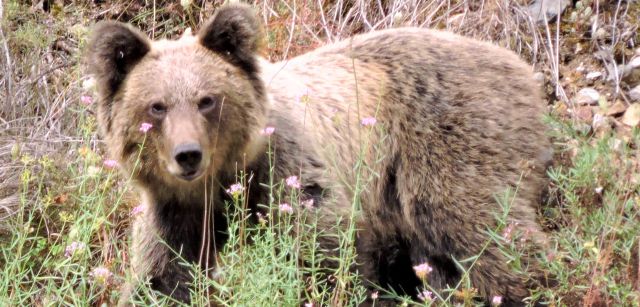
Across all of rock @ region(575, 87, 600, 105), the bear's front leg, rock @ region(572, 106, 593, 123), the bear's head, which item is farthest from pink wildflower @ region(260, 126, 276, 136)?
rock @ region(575, 87, 600, 105)

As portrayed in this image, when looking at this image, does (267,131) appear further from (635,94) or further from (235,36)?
(635,94)

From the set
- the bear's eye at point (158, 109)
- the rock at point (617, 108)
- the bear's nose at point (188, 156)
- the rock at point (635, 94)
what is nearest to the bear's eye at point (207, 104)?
the bear's eye at point (158, 109)

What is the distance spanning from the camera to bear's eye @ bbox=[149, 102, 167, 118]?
15.1ft

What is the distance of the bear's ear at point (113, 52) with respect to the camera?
15.5 feet

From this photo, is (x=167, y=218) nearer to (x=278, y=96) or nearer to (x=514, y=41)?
(x=278, y=96)

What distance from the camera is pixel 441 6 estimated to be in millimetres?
6945

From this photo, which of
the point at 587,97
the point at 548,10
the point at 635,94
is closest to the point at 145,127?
the point at 587,97

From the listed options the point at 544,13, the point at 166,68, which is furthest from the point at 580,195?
the point at 544,13

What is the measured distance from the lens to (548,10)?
21.9 ft

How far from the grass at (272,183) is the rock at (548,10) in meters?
0.07

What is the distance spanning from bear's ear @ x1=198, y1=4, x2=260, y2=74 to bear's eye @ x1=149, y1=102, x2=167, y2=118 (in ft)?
1.54

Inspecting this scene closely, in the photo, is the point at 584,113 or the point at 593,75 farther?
the point at 593,75

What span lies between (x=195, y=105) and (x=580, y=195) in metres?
1.79

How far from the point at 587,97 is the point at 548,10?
830 mm
